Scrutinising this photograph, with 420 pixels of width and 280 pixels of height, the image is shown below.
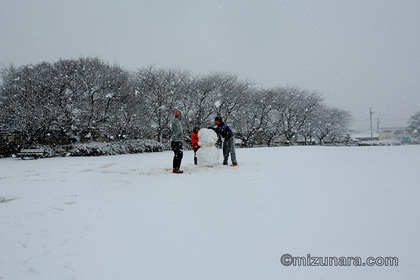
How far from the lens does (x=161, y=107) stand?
74.7 feet

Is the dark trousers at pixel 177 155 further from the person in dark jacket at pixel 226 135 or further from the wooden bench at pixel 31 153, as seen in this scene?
the wooden bench at pixel 31 153

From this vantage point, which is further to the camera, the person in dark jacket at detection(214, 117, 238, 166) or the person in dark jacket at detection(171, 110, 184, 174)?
the person in dark jacket at detection(214, 117, 238, 166)

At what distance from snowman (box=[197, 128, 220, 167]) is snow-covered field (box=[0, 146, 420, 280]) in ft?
11.9

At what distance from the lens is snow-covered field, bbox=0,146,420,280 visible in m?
2.25

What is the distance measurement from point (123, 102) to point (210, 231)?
19.8 meters

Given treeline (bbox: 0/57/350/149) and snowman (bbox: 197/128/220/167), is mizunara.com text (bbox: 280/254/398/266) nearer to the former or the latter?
snowman (bbox: 197/128/220/167)

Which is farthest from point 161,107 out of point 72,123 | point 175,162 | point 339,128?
point 339,128

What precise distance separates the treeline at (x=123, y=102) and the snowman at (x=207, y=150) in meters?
13.6

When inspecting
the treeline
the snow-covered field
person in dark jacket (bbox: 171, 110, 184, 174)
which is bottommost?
the snow-covered field

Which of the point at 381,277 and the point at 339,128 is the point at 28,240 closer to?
the point at 381,277

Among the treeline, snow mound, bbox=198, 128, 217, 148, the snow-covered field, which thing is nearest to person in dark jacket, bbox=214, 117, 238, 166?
snow mound, bbox=198, 128, 217, 148

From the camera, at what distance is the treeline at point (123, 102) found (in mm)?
17891

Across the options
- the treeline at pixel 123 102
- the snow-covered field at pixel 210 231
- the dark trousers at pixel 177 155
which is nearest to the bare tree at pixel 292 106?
the treeline at pixel 123 102

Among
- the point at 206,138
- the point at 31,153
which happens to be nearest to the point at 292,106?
the point at 206,138
